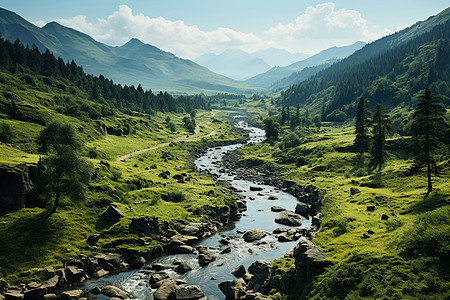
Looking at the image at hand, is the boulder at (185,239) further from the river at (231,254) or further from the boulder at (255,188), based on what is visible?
the boulder at (255,188)

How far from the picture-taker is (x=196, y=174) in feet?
324

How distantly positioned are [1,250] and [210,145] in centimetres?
13103

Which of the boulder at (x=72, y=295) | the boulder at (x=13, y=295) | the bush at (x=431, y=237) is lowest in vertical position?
the boulder at (x=72, y=295)

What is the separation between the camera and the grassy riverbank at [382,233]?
24703 mm

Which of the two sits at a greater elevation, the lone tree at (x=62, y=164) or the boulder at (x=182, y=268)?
the lone tree at (x=62, y=164)

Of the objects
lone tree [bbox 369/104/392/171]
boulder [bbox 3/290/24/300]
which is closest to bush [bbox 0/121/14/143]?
boulder [bbox 3/290/24/300]

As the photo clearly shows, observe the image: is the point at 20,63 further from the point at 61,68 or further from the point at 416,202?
the point at 416,202

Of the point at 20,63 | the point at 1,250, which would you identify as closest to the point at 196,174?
the point at 1,250

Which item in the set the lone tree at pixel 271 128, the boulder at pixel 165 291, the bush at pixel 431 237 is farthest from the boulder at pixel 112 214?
the lone tree at pixel 271 128

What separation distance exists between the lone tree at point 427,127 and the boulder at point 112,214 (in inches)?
2291

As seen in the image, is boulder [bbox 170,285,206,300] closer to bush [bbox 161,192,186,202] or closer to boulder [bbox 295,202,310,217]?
bush [bbox 161,192,186,202]

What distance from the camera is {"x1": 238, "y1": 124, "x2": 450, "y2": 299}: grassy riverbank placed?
81.0 ft

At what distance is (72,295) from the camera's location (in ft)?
114

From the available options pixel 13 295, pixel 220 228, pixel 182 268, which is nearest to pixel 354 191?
pixel 220 228
